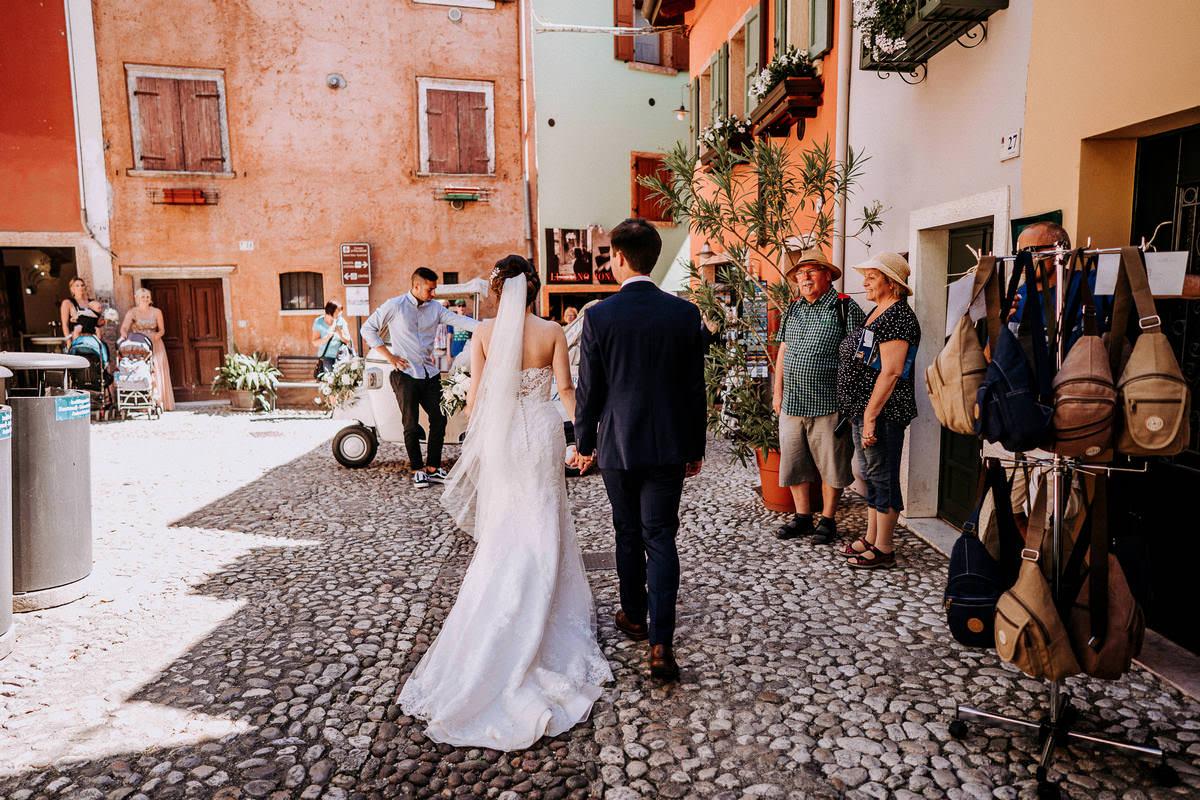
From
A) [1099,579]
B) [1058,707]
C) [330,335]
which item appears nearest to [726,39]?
[330,335]

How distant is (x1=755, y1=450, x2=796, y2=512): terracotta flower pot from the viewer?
19.6 feet

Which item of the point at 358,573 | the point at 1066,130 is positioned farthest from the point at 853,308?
the point at 358,573

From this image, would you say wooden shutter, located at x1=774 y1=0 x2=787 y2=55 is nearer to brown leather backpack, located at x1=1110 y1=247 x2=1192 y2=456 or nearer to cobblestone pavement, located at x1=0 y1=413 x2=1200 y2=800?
cobblestone pavement, located at x1=0 y1=413 x2=1200 y2=800

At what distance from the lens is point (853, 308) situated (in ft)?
16.1

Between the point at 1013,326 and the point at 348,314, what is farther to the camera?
the point at 348,314

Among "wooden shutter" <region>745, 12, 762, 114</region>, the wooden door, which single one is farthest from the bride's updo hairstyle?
the wooden door

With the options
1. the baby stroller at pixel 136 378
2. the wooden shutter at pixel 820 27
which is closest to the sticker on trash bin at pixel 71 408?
the wooden shutter at pixel 820 27

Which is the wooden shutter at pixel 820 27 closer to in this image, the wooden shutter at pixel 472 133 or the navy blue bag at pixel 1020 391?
the navy blue bag at pixel 1020 391

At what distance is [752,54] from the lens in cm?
902

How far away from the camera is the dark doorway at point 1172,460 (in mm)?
3393

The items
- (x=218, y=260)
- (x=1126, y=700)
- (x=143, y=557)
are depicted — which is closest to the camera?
(x=1126, y=700)

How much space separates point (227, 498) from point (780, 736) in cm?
556

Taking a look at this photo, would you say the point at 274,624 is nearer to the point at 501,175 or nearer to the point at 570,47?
the point at 501,175

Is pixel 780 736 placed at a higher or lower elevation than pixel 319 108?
lower
